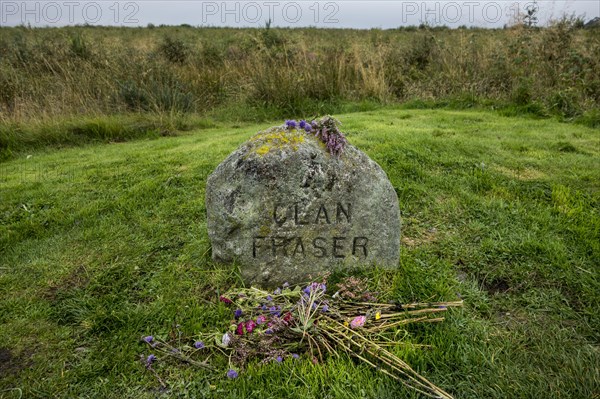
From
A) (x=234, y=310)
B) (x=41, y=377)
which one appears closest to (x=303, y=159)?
(x=234, y=310)

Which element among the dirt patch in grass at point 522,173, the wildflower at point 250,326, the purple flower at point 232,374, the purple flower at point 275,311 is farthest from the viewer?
the dirt patch in grass at point 522,173

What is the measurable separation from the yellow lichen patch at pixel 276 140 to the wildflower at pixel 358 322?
1279 mm

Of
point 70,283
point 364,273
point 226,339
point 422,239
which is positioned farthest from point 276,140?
point 70,283

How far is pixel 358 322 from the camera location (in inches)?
105

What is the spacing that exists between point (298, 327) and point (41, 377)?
63.9 inches

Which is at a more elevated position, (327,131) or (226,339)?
(327,131)

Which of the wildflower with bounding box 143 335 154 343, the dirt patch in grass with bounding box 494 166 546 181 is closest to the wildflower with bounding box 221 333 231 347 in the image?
the wildflower with bounding box 143 335 154 343

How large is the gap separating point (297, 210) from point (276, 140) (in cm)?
56

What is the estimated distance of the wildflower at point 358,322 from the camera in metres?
2.65

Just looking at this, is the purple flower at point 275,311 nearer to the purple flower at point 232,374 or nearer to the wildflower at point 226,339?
the wildflower at point 226,339

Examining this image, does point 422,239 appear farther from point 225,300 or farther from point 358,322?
point 225,300

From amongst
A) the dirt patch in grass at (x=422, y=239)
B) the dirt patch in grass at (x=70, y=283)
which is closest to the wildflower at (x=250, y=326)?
the dirt patch in grass at (x=70, y=283)

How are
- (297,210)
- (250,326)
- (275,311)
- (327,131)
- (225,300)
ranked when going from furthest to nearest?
(327,131) → (297,210) → (225,300) → (275,311) → (250,326)

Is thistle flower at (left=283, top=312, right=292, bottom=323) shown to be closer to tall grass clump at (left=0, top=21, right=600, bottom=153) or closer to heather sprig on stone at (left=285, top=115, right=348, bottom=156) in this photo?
heather sprig on stone at (left=285, top=115, right=348, bottom=156)
